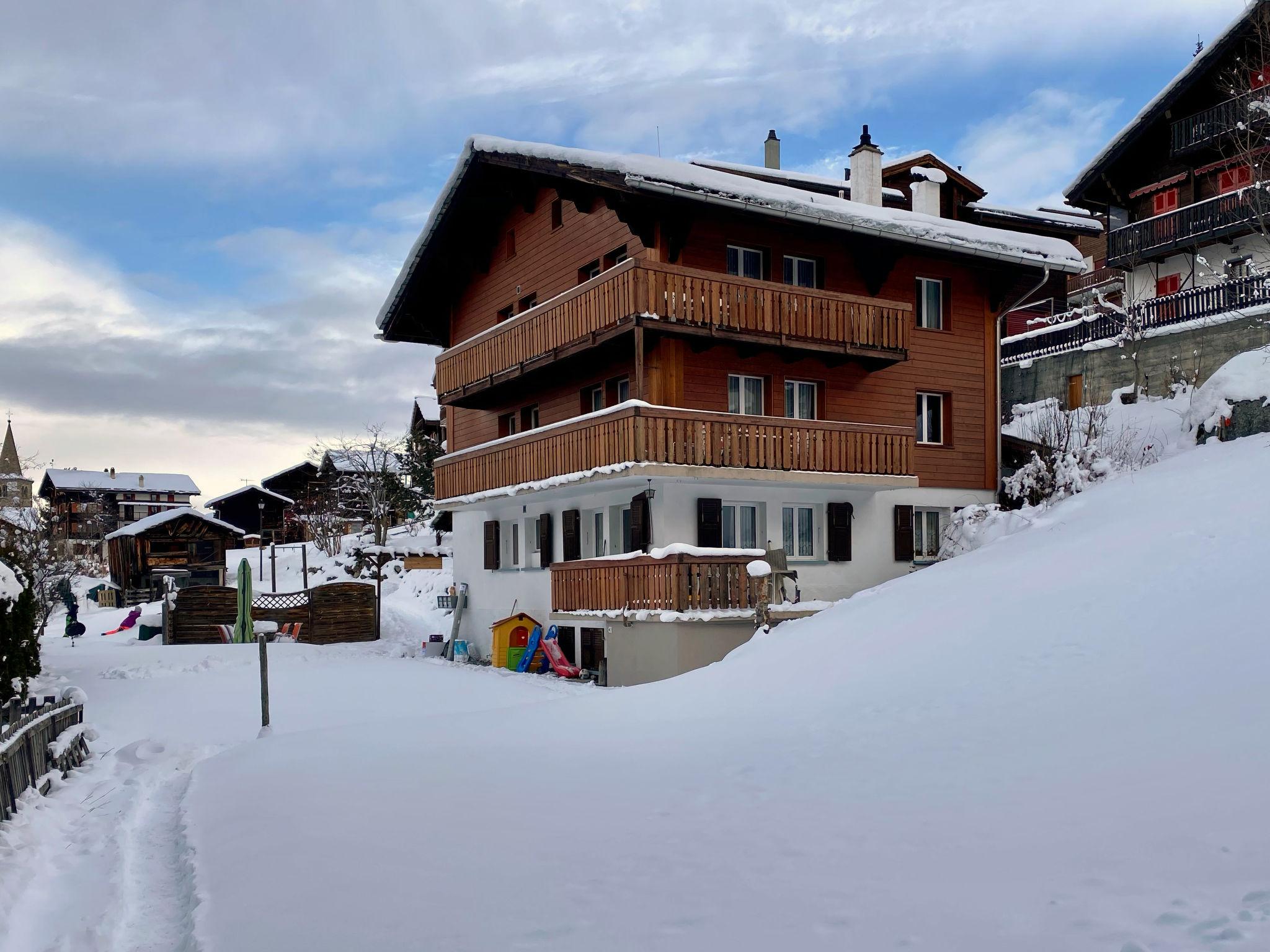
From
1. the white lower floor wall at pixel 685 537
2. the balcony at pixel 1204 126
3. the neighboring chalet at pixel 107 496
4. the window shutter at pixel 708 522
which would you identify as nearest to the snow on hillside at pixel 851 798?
the white lower floor wall at pixel 685 537

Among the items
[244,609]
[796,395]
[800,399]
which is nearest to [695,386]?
[796,395]

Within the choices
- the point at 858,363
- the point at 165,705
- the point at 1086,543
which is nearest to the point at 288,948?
the point at 1086,543

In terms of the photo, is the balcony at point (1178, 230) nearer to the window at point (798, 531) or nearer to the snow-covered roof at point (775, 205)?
the snow-covered roof at point (775, 205)

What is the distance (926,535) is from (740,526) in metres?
5.09

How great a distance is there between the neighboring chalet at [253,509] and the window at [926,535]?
167 ft

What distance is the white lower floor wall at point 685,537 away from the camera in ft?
57.7

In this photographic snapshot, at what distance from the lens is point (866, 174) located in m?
25.2

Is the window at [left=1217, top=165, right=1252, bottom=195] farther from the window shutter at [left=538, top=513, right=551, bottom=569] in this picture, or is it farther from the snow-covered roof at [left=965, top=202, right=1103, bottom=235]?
the window shutter at [left=538, top=513, right=551, bottom=569]

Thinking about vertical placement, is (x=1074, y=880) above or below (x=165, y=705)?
above

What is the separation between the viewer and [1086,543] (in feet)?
43.5

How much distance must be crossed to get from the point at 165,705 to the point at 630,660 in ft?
24.0

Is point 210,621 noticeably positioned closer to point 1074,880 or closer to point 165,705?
point 165,705

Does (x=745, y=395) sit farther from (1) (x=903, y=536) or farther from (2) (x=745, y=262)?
(1) (x=903, y=536)

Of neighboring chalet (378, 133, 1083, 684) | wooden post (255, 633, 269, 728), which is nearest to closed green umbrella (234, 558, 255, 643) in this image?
neighboring chalet (378, 133, 1083, 684)
